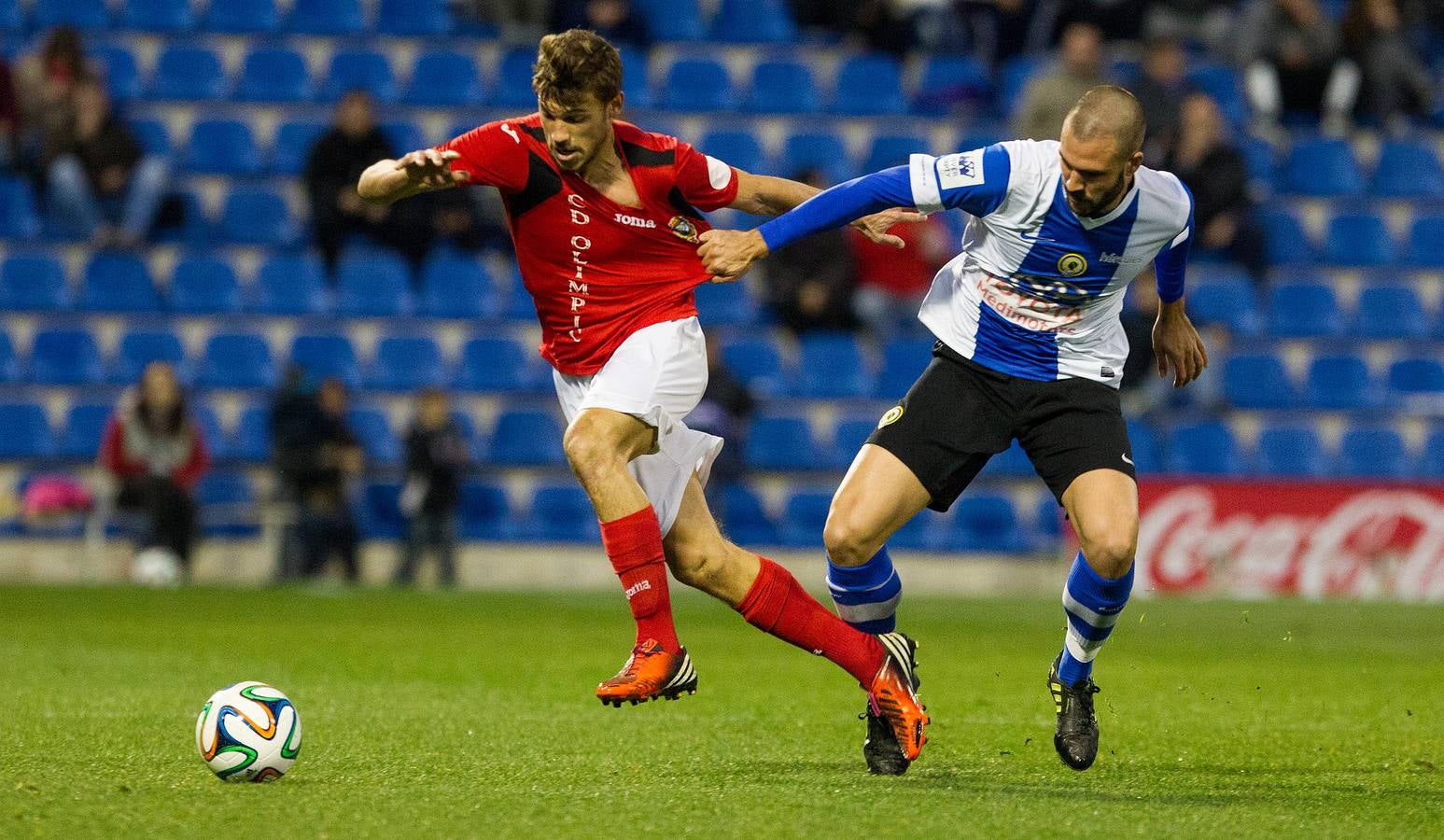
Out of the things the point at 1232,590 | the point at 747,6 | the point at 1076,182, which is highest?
the point at 1076,182

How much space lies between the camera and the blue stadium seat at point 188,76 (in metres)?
17.5

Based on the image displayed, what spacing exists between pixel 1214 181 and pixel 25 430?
9.96 m

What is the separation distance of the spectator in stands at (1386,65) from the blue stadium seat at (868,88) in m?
4.30

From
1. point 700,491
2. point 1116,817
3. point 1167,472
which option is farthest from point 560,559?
point 1116,817

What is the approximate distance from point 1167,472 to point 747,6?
6.11m

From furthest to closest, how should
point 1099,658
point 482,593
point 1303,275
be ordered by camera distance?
point 1303,275
point 482,593
point 1099,658

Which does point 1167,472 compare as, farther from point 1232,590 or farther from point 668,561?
point 668,561

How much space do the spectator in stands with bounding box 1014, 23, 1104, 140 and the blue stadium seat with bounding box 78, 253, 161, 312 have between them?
7.39 metres

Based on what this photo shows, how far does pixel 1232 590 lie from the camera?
14609 mm

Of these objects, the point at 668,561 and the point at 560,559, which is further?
the point at 560,559

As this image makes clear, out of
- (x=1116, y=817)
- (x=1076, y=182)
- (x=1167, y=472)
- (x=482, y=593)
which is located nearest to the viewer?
(x=1116, y=817)

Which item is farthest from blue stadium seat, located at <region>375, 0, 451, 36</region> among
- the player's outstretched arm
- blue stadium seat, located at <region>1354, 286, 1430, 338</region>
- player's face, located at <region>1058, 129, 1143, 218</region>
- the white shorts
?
player's face, located at <region>1058, 129, 1143, 218</region>

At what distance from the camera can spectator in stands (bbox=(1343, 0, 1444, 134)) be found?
714 inches

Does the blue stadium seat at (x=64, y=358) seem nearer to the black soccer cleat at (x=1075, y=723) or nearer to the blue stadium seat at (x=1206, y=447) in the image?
the blue stadium seat at (x=1206, y=447)
